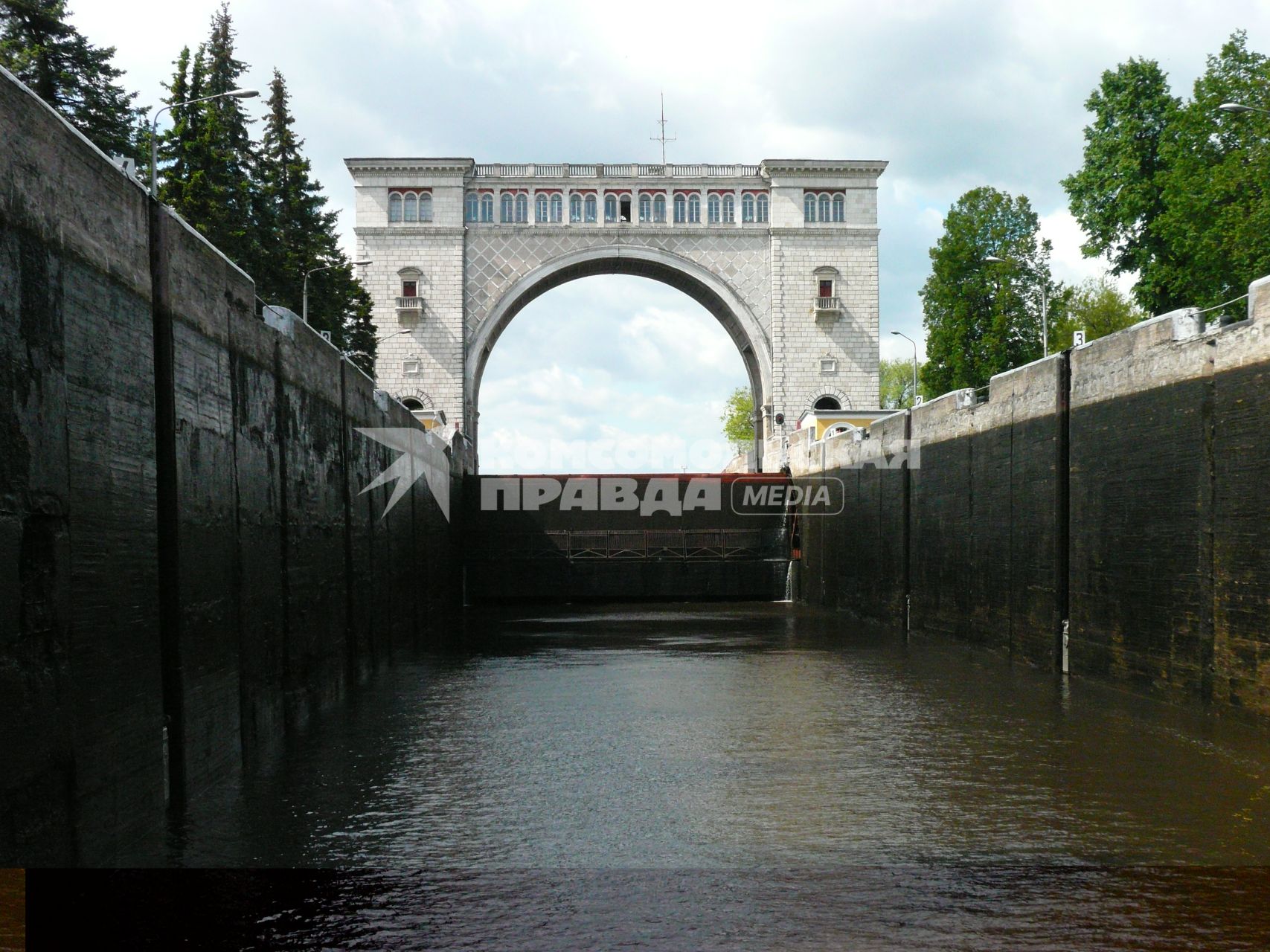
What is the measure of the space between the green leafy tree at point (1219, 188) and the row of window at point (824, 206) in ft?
76.7

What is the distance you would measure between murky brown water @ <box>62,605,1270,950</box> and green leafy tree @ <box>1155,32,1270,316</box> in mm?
20666

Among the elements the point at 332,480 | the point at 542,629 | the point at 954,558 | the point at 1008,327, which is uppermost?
the point at 1008,327

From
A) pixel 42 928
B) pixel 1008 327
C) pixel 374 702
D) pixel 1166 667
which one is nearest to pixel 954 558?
pixel 1166 667

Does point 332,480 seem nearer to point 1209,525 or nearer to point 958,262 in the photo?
point 1209,525

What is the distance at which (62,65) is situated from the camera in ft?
106

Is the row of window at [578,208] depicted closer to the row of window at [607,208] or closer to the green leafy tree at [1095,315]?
the row of window at [607,208]

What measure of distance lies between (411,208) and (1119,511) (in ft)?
155

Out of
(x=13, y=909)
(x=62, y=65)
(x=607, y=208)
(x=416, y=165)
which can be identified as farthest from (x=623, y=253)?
(x=13, y=909)

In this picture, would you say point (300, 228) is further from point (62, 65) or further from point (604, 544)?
point (604, 544)

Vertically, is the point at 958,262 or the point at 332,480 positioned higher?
the point at 958,262

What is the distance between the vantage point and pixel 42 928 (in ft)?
20.7

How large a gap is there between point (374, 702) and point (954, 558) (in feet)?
34.7

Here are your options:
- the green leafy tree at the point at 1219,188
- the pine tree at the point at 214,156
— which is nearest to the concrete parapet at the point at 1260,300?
the green leafy tree at the point at 1219,188

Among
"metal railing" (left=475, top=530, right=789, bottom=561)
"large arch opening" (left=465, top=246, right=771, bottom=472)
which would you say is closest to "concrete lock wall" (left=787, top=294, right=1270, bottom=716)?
"metal railing" (left=475, top=530, right=789, bottom=561)
